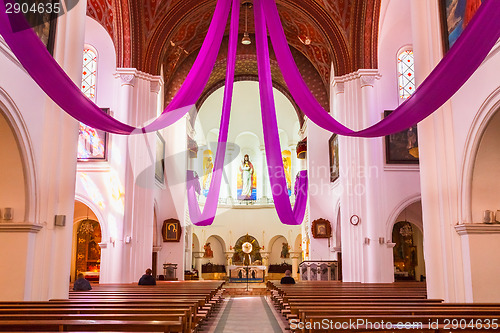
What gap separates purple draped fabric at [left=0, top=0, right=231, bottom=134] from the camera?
589 centimetres

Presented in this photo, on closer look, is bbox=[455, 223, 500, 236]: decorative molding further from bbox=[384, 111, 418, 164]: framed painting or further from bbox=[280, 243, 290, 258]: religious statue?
bbox=[280, 243, 290, 258]: religious statue

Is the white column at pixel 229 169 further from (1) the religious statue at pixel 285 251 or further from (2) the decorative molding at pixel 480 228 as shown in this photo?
(2) the decorative molding at pixel 480 228

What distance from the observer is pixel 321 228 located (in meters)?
20.3

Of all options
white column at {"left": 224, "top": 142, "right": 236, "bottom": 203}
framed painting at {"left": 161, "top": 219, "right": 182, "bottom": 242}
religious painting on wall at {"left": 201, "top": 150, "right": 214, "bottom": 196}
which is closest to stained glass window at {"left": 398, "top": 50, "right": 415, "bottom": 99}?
framed painting at {"left": 161, "top": 219, "right": 182, "bottom": 242}

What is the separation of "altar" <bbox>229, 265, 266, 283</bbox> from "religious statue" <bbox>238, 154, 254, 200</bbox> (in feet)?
16.3

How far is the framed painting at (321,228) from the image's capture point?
66.3 ft

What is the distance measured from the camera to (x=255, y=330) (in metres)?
9.03

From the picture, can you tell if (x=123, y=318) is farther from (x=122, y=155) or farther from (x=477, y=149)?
(x=122, y=155)

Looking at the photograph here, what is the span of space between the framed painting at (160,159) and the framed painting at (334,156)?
6.55m

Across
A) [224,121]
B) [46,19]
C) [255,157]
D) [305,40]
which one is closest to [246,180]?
[255,157]

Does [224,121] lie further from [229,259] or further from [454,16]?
[229,259]

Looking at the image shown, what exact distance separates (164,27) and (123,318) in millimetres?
13514

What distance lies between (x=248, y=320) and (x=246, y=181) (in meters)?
19.9

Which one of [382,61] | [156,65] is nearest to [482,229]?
[382,61]
